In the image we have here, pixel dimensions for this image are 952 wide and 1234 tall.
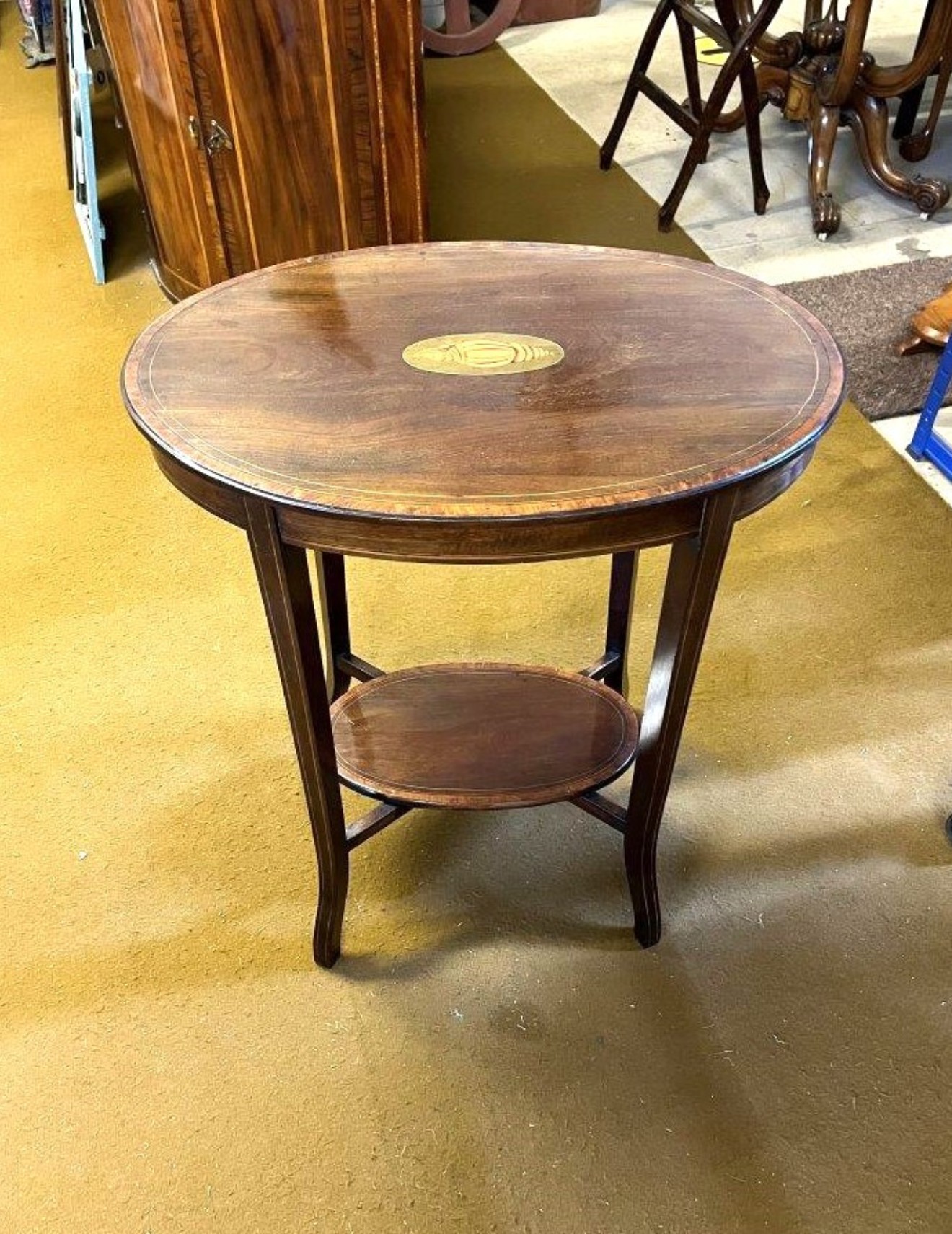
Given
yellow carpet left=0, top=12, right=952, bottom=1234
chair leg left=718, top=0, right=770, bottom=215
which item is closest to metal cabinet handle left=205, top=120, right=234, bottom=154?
yellow carpet left=0, top=12, right=952, bottom=1234

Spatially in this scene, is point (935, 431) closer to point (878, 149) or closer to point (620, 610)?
point (620, 610)

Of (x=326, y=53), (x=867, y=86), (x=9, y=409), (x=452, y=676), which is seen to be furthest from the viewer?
(x=867, y=86)

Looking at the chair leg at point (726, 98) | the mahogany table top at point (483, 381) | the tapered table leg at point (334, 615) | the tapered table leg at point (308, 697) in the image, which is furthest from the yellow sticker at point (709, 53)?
the tapered table leg at point (308, 697)

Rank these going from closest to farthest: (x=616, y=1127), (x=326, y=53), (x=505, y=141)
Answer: (x=616, y=1127)
(x=326, y=53)
(x=505, y=141)

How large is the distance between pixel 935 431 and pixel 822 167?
4.17 feet

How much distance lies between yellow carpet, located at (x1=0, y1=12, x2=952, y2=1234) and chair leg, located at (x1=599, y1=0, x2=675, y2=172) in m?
1.90

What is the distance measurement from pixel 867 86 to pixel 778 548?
197cm

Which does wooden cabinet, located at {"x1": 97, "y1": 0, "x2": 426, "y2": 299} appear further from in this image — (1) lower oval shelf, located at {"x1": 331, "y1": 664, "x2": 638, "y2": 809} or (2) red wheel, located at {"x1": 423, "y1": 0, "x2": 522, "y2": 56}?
(2) red wheel, located at {"x1": 423, "y1": 0, "x2": 522, "y2": 56}

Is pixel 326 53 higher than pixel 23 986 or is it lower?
higher

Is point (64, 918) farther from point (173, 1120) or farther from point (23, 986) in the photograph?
point (173, 1120)

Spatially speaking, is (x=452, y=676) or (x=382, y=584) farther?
(x=382, y=584)

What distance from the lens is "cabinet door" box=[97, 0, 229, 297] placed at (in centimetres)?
231

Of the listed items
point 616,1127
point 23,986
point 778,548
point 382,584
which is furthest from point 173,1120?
point 778,548

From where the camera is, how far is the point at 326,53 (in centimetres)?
232
